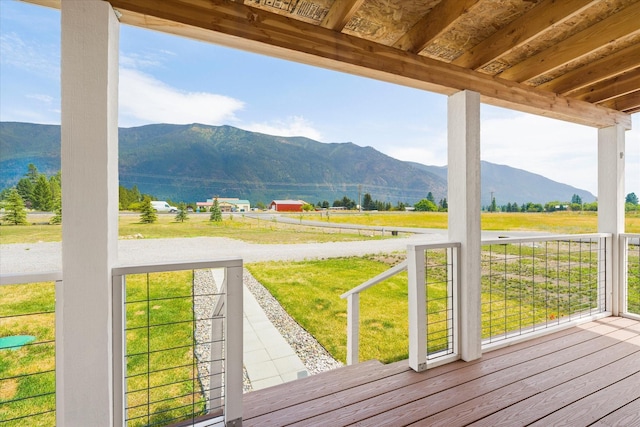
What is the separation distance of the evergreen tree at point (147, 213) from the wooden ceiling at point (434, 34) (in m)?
1.18

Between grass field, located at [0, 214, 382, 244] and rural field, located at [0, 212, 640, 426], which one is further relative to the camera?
rural field, located at [0, 212, 640, 426]

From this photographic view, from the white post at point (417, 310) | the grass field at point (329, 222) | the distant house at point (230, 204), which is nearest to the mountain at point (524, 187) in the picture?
the grass field at point (329, 222)

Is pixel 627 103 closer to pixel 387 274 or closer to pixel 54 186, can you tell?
pixel 387 274

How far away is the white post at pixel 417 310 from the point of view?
1979mm

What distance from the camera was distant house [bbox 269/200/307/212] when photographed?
2.87 metres

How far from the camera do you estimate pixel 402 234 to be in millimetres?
3084

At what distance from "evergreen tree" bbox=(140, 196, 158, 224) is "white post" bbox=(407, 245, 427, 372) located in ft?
6.16

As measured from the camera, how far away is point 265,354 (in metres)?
3.34

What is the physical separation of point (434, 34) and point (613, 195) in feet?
9.13

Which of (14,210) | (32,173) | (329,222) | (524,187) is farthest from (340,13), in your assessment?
(524,187)

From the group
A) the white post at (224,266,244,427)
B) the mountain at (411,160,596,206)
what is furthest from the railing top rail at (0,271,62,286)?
the mountain at (411,160,596,206)

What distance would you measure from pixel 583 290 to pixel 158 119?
469 cm

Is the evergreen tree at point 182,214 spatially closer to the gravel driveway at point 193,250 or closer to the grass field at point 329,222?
the grass field at point 329,222

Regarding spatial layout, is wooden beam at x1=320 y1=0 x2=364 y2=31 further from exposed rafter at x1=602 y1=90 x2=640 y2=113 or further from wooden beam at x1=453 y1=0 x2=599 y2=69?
exposed rafter at x1=602 y1=90 x2=640 y2=113
